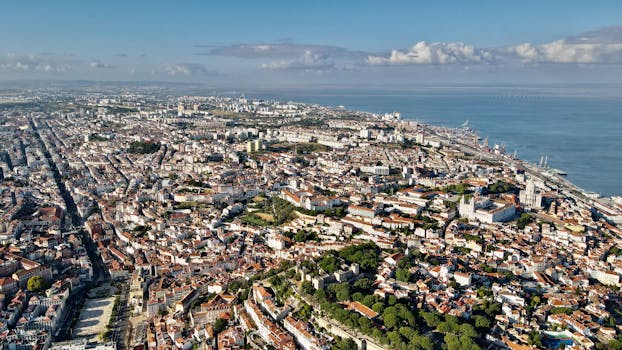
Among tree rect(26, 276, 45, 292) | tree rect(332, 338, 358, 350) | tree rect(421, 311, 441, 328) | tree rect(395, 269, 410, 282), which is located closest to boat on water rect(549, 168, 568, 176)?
tree rect(395, 269, 410, 282)

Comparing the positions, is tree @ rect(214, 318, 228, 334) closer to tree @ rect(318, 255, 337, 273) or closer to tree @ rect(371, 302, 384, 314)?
tree @ rect(318, 255, 337, 273)

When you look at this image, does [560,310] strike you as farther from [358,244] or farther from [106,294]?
[106,294]

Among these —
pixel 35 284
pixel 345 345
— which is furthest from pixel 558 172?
pixel 35 284

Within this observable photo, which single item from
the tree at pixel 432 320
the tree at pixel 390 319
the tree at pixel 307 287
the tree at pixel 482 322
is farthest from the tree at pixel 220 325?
the tree at pixel 482 322

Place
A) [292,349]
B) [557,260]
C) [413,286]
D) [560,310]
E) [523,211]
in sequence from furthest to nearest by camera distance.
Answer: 1. [523,211]
2. [557,260]
3. [413,286]
4. [560,310]
5. [292,349]

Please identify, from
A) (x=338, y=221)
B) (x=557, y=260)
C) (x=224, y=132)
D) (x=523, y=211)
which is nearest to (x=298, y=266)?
(x=338, y=221)

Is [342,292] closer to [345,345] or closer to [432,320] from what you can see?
[345,345]
